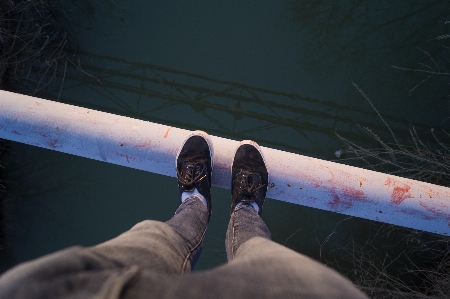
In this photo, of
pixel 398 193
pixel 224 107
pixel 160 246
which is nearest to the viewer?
pixel 160 246

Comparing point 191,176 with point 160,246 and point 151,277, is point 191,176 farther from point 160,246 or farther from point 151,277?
point 151,277

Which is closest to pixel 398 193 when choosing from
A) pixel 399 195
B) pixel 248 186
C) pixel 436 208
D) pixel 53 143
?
pixel 399 195

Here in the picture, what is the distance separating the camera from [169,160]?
1337mm

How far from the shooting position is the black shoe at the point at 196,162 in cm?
143

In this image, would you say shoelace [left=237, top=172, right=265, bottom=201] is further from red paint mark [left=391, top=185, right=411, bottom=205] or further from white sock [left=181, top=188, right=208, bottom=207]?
red paint mark [left=391, top=185, right=411, bottom=205]

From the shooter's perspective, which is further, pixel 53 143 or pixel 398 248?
pixel 398 248

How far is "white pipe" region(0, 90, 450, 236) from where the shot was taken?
50.0 inches

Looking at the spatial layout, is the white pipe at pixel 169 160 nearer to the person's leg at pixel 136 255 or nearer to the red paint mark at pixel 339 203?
the red paint mark at pixel 339 203

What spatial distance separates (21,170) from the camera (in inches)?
105

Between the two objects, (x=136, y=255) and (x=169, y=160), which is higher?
(x=169, y=160)

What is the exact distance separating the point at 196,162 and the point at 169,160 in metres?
0.16

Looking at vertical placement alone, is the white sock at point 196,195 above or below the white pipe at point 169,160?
below

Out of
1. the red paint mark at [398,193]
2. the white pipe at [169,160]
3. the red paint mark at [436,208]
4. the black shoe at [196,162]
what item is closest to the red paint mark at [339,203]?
the white pipe at [169,160]

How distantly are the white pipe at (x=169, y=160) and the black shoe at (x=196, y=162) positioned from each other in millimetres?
113
